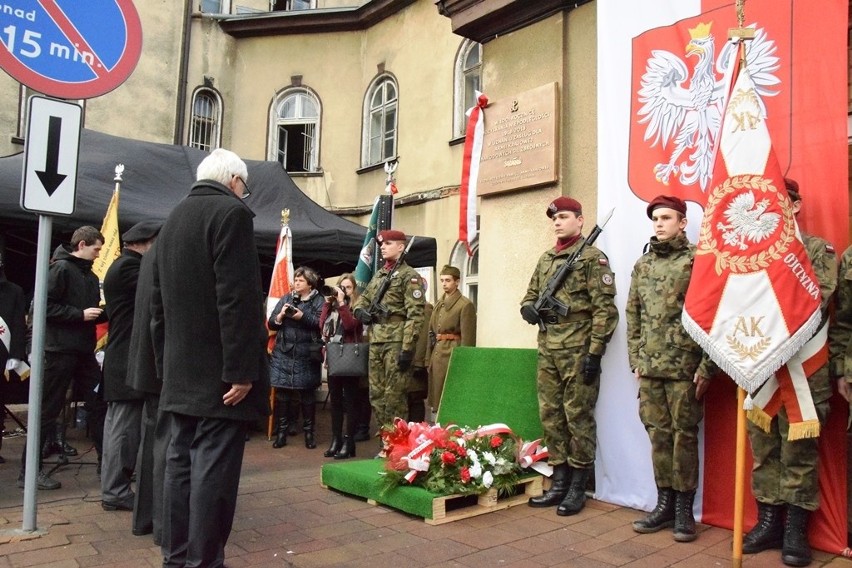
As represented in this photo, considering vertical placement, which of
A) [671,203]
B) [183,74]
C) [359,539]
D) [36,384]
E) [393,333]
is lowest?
[359,539]

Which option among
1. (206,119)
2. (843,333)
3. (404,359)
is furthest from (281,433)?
(206,119)

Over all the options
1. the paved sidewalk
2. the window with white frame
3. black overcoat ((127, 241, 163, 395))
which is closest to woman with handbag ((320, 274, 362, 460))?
the paved sidewalk

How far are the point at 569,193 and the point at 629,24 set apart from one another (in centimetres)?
127

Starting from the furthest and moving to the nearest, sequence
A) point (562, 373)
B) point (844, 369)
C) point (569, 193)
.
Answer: point (569, 193), point (562, 373), point (844, 369)

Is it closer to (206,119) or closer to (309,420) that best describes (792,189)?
(309,420)

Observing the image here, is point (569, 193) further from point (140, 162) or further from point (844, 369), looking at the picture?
point (140, 162)

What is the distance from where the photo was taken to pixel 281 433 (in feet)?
23.9

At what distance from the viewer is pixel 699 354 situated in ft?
13.3

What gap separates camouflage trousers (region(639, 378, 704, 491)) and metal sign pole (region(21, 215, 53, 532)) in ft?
11.6

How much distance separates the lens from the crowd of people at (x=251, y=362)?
10.3 ft

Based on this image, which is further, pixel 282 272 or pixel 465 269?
pixel 465 269

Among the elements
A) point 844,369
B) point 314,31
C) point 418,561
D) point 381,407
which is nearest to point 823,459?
point 844,369

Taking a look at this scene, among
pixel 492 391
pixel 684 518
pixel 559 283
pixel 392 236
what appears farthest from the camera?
pixel 392 236

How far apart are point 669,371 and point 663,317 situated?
321mm
